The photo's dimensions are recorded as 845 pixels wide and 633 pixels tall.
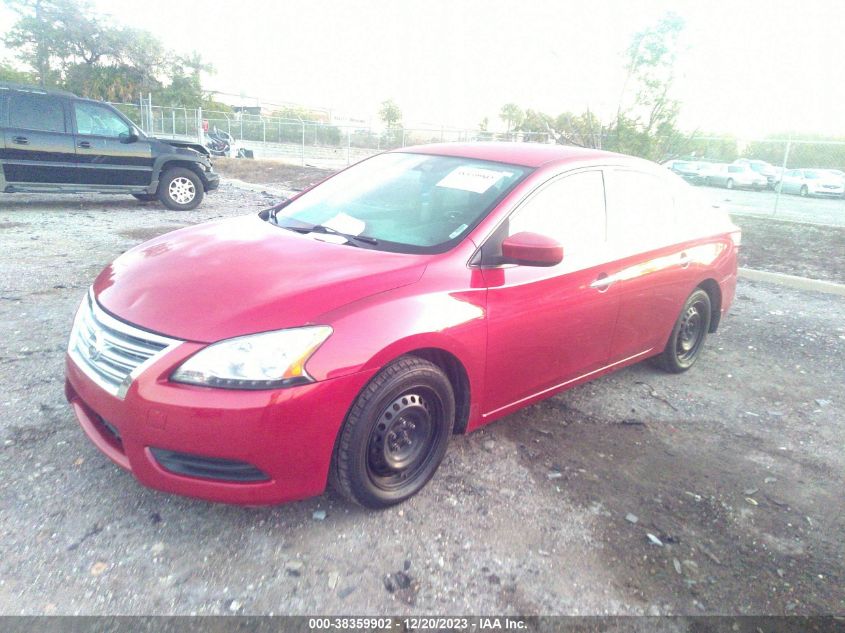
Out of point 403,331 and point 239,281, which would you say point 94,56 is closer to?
point 239,281

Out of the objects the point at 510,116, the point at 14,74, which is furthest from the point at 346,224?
the point at 14,74

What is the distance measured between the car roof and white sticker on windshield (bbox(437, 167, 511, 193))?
15 cm

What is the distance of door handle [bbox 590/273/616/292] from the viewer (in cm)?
375

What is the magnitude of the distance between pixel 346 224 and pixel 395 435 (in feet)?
4.14

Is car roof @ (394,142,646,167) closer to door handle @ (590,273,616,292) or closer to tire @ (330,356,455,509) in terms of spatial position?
door handle @ (590,273,616,292)

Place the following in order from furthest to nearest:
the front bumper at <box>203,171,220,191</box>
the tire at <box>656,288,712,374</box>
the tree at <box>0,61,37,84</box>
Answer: the tree at <box>0,61,37,84</box>, the front bumper at <box>203,171,220,191</box>, the tire at <box>656,288,712,374</box>

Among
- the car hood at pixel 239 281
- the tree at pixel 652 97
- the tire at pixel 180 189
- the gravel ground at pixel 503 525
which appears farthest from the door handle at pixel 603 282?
the tire at pixel 180 189

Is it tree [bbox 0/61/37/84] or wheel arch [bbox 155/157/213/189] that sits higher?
tree [bbox 0/61/37/84]

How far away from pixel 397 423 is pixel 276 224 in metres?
1.52

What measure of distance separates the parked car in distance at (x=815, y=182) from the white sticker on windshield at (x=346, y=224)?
28.0m

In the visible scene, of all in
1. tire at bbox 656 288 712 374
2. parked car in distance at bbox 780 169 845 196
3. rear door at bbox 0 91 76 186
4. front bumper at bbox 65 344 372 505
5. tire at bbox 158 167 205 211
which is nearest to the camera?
front bumper at bbox 65 344 372 505

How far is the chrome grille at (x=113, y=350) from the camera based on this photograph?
8.45 feet

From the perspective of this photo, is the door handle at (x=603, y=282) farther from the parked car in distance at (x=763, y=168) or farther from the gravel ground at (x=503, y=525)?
the parked car in distance at (x=763, y=168)

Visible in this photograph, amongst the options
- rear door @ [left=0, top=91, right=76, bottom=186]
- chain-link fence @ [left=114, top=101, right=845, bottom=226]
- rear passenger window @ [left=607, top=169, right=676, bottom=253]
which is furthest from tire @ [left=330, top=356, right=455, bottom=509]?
chain-link fence @ [left=114, top=101, right=845, bottom=226]
